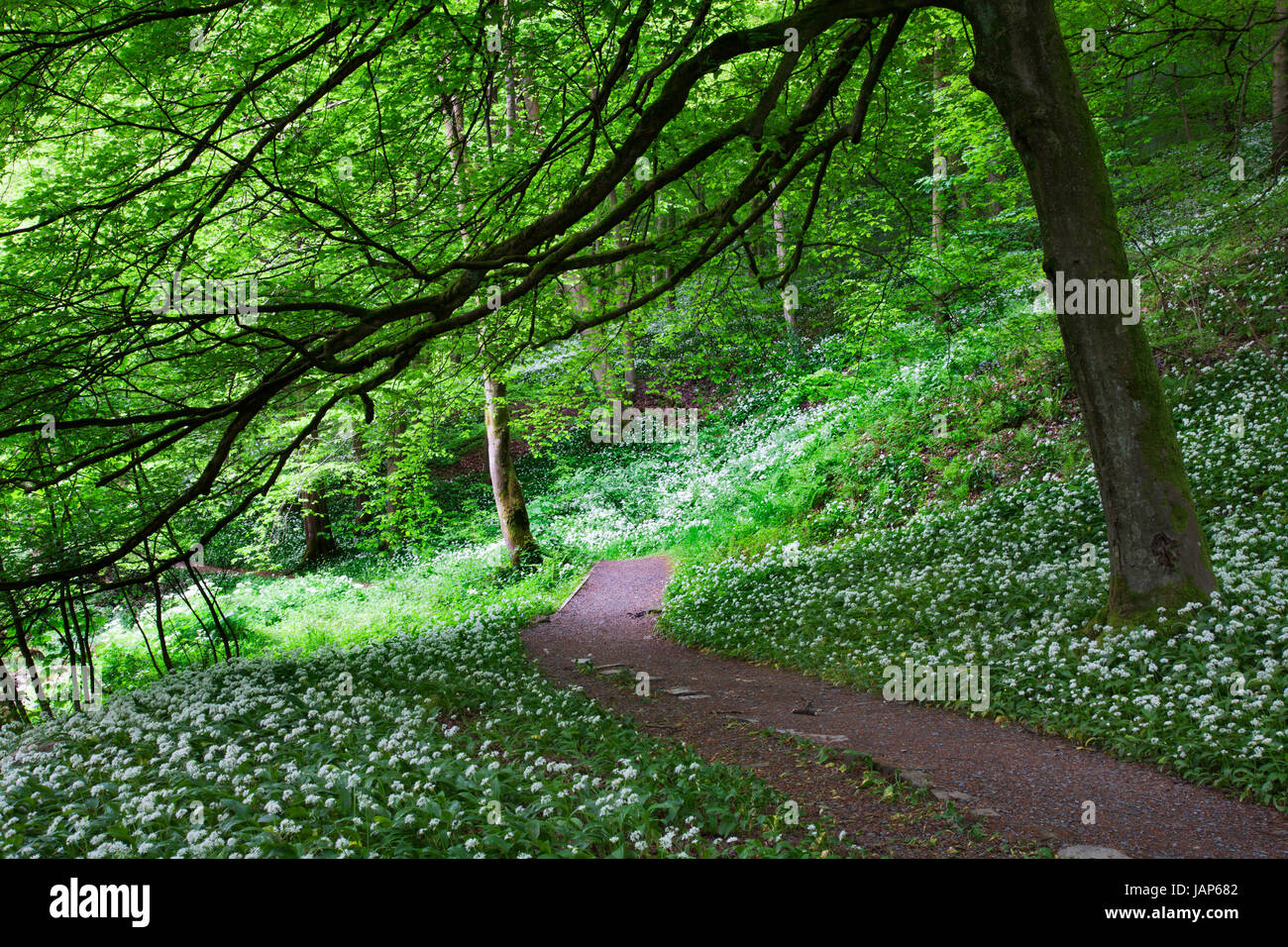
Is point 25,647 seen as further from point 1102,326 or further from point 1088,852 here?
point 1102,326

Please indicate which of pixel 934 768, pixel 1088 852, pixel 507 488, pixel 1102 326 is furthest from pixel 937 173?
pixel 1088 852

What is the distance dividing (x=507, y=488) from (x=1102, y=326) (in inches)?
489

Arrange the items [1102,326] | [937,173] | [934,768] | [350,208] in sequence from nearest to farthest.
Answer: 1. [934,768]
2. [1102,326]
3. [350,208]
4. [937,173]

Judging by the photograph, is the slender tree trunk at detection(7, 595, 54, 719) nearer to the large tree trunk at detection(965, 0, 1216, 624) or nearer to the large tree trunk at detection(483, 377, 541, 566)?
the large tree trunk at detection(965, 0, 1216, 624)

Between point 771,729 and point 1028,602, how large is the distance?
3015 mm

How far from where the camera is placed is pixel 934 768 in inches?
201

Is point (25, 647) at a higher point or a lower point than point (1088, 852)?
higher

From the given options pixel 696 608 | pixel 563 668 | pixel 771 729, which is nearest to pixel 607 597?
pixel 696 608

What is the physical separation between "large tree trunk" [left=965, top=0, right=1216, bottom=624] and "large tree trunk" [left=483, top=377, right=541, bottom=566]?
1132 cm

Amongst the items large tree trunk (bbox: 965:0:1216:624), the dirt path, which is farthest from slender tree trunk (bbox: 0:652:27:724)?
large tree trunk (bbox: 965:0:1216:624)

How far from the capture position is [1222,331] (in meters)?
10.6

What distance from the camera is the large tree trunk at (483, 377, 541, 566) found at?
1576 cm

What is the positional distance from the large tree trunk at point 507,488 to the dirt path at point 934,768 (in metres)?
7.68

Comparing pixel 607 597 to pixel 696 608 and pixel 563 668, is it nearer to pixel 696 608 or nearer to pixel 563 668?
pixel 696 608
